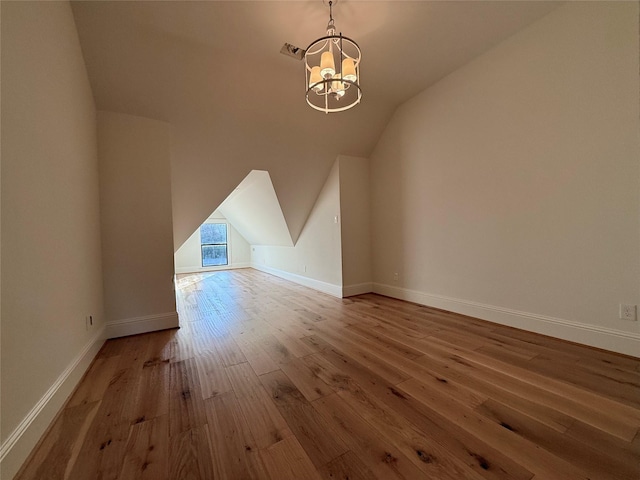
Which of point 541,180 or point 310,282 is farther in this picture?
point 310,282

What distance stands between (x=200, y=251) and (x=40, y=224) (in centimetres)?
709

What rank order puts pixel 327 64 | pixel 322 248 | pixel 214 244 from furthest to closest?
1. pixel 214 244
2. pixel 322 248
3. pixel 327 64

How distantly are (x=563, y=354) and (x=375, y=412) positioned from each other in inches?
66.9

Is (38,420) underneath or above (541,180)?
underneath

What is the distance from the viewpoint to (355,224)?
4090 mm

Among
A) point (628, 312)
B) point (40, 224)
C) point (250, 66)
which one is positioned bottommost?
point (628, 312)

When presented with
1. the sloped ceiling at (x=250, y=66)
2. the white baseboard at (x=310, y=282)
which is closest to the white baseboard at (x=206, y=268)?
the white baseboard at (x=310, y=282)

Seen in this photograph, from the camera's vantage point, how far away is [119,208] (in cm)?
257

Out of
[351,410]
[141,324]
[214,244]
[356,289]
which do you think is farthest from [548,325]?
[214,244]

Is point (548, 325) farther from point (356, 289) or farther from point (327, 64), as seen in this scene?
point (327, 64)

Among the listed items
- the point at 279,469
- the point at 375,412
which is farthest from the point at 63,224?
the point at 375,412

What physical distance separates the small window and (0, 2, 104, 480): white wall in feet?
20.8

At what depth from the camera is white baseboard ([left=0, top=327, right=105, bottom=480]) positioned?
3.28 feet

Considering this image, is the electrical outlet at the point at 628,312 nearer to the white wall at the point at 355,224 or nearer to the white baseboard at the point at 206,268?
the white wall at the point at 355,224
